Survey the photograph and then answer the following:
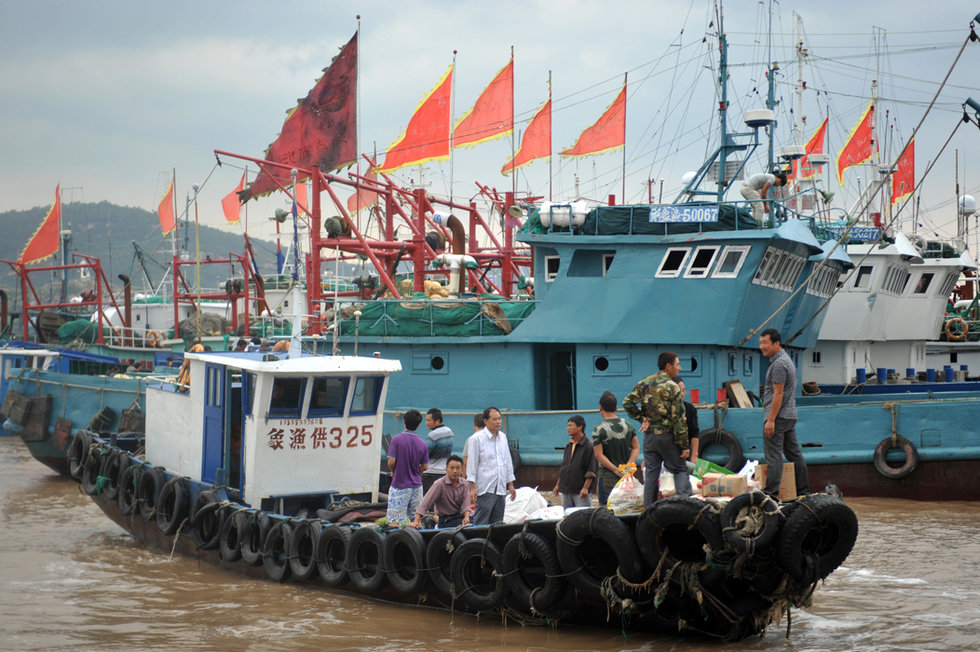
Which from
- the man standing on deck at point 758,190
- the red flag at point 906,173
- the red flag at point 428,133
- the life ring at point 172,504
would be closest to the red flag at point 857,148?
the red flag at point 906,173

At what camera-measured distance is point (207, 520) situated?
11258mm

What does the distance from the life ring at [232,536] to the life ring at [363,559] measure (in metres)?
1.58

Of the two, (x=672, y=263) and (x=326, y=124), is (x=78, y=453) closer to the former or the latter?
(x=326, y=124)

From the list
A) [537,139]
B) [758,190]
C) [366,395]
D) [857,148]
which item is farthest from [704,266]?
[857,148]

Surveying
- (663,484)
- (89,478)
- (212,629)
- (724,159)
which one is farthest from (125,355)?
(663,484)

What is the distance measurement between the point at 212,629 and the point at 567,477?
330 cm

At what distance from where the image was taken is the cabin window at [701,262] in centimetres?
1608

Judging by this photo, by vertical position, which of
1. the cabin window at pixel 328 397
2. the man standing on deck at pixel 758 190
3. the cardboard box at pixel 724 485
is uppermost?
the man standing on deck at pixel 758 190

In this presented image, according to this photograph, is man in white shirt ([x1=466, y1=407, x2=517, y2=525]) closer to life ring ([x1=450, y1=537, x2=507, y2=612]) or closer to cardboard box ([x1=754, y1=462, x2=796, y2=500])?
life ring ([x1=450, y1=537, x2=507, y2=612])

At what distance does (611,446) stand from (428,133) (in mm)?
14386

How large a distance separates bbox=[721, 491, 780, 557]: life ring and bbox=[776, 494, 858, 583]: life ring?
127 mm

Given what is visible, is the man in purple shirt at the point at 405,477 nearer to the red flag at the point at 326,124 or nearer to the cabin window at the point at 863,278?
the red flag at the point at 326,124

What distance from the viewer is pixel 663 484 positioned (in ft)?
26.9

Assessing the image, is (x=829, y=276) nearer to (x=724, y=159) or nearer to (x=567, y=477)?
(x=724, y=159)
